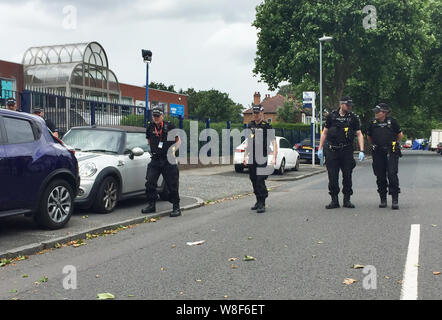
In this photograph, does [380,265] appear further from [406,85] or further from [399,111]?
[399,111]

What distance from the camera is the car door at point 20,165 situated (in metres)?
6.39

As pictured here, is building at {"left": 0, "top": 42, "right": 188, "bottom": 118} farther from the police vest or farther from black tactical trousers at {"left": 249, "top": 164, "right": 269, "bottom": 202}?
the police vest

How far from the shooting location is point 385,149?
31.1 feet

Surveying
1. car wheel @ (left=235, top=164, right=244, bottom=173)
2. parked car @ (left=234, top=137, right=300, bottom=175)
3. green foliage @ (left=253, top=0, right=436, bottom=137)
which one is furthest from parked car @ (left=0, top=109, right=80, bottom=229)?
green foliage @ (left=253, top=0, right=436, bottom=137)

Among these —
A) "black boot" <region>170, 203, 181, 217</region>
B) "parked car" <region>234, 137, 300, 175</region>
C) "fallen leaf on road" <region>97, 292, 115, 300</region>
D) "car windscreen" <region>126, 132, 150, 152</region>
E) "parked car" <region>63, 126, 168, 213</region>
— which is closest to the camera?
"fallen leaf on road" <region>97, 292, 115, 300</region>

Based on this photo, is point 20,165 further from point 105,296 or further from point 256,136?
point 256,136

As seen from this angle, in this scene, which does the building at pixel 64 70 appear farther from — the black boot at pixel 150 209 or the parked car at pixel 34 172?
the parked car at pixel 34 172

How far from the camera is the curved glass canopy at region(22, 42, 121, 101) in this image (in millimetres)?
32719

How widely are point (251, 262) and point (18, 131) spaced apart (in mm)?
3697

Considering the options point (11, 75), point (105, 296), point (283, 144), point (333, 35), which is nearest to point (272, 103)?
point (333, 35)

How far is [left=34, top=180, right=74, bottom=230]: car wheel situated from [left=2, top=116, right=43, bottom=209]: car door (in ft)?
0.80

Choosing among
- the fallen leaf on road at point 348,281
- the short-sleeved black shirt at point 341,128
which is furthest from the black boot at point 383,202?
the fallen leaf on road at point 348,281

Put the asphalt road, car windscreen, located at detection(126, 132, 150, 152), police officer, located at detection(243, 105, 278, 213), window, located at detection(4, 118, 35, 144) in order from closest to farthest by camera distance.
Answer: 1. the asphalt road
2. window, located at detection(4, 118, 35, 144)
3. police officer, located at detection(243, 105, 278, 213)
4. car windscreen, located at detection(126, 132, 150, 152)

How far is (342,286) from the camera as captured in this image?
175 inches
